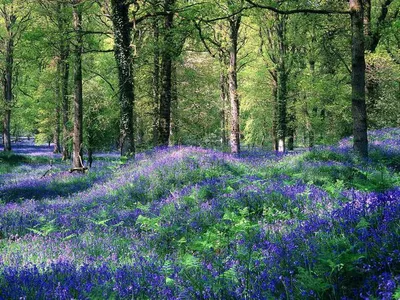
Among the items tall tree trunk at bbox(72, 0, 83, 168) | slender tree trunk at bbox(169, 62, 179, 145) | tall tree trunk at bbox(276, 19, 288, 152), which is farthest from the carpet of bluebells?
tall tree trunk at bbox(276, 19, 288, 152)

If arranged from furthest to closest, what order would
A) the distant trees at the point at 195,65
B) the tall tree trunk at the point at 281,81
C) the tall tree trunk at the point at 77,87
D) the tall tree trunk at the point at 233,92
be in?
the tall tree trunk at the point at 281,81, the tall tree trunk at the point at 233,92, the tall tree trunk at the point at 77,87, the distant trees at the point at 195,65

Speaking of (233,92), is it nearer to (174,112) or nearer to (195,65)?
(174,112)

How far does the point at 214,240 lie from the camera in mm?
4285

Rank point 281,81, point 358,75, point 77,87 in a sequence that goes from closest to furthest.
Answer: point 358,75
point 77,87
point 281,81

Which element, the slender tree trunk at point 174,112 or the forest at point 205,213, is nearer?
the forest at point 205,213

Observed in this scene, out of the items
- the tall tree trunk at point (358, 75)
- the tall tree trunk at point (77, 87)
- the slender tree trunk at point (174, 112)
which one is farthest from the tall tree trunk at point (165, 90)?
the slender tree trunk at point (174, 112)

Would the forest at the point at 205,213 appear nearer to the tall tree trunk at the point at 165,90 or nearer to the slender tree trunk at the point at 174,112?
the tall tree trunk at the point at 165,90

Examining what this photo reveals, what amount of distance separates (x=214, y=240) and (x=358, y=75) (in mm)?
7071

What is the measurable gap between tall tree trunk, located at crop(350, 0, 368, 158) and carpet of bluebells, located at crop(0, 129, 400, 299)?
733 millimetres

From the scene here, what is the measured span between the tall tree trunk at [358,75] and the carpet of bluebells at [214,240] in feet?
2.40

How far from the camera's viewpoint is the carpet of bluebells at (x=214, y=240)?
269 centimetres

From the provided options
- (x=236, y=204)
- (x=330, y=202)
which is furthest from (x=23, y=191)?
(x=330, y=202)

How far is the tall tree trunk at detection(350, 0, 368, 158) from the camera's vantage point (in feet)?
30.1

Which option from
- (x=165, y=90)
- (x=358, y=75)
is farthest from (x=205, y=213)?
(x=165, y=90)
